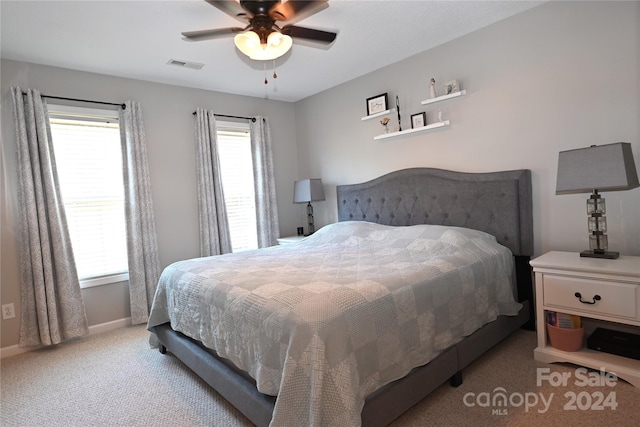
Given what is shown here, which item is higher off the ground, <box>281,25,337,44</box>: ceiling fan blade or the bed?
<box>281,25,337,44</box>: ceiling fan blade

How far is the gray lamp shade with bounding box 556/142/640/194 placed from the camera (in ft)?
6.68

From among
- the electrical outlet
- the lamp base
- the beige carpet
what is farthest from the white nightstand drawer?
the electrical outlet

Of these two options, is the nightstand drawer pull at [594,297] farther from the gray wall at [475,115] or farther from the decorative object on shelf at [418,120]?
the decorative object on shelf at [418,120]

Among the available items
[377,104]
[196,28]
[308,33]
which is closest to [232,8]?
[308,33]

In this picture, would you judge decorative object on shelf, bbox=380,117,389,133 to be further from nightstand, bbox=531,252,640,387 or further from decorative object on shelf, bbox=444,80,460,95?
nightstand, bbox=531,252,640,387

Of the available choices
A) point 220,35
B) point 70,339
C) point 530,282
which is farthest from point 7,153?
point 530,282

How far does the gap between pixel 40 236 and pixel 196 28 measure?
86.2 inches

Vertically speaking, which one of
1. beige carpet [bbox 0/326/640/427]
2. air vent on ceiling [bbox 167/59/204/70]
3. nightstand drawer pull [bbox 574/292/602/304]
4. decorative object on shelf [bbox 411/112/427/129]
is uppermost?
air vent on ceiling [bbox 167/59/204/70]

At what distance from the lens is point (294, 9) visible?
1992 mm

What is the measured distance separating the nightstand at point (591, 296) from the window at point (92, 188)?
3653 mm

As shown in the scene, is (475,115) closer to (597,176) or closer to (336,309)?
(597,176)

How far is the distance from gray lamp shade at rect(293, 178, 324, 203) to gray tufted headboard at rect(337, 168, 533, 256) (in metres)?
0.46

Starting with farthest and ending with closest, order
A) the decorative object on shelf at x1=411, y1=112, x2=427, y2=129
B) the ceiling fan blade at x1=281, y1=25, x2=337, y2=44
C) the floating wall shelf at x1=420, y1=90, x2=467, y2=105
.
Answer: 1. the decorative object on shelf at x1=411, y1=112, x2=427, y2=129
2. the floating wall shelf at x1=420, y1=90, x2=467, y2=105
3. the ceiling fan blade at x1=281, y1=25, x2=337, y2=44

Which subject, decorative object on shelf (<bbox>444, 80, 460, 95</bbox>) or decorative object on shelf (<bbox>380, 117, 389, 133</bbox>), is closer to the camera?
decorative object on shelf (<bbox>444, 80, 460, 95</bbox>)
